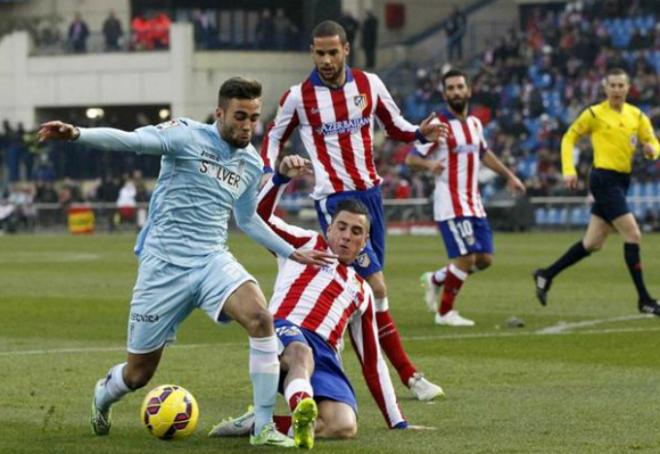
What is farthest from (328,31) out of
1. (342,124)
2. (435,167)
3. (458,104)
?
(458,104)

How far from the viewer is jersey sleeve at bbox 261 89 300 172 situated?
42.5ft

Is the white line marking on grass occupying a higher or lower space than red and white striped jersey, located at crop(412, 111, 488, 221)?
lower

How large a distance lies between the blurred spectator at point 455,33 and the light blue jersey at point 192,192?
145 feet

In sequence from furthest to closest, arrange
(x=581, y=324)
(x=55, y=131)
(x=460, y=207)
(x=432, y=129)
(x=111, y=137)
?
(x=460, y=207), (x=581, y=324), (x=432, y=129), (x=111, y=137), (x=55, y=131)

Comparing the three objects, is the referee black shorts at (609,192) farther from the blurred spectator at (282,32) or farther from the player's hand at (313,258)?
the blurred spectator at (282,32)

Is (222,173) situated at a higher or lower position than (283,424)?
higher

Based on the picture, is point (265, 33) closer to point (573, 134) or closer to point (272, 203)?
point (573, 134)

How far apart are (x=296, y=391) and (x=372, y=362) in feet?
2.80

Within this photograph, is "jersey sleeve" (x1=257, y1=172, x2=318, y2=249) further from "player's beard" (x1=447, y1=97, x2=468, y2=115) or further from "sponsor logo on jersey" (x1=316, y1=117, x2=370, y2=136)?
"player's beard" (x1=447, y1=97, x2=468, y2=115)

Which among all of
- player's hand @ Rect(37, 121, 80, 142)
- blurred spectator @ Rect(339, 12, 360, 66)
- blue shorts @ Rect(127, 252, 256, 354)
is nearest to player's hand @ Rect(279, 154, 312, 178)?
blue shorts @ Rect(127, 252, 256, 354)

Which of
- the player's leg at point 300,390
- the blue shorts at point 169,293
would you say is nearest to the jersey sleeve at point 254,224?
the blue shorts at point 169,293

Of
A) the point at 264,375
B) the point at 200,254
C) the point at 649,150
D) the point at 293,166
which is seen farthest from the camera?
the point at 649,150

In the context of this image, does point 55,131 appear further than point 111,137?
No

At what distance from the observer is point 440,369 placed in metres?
13.2
